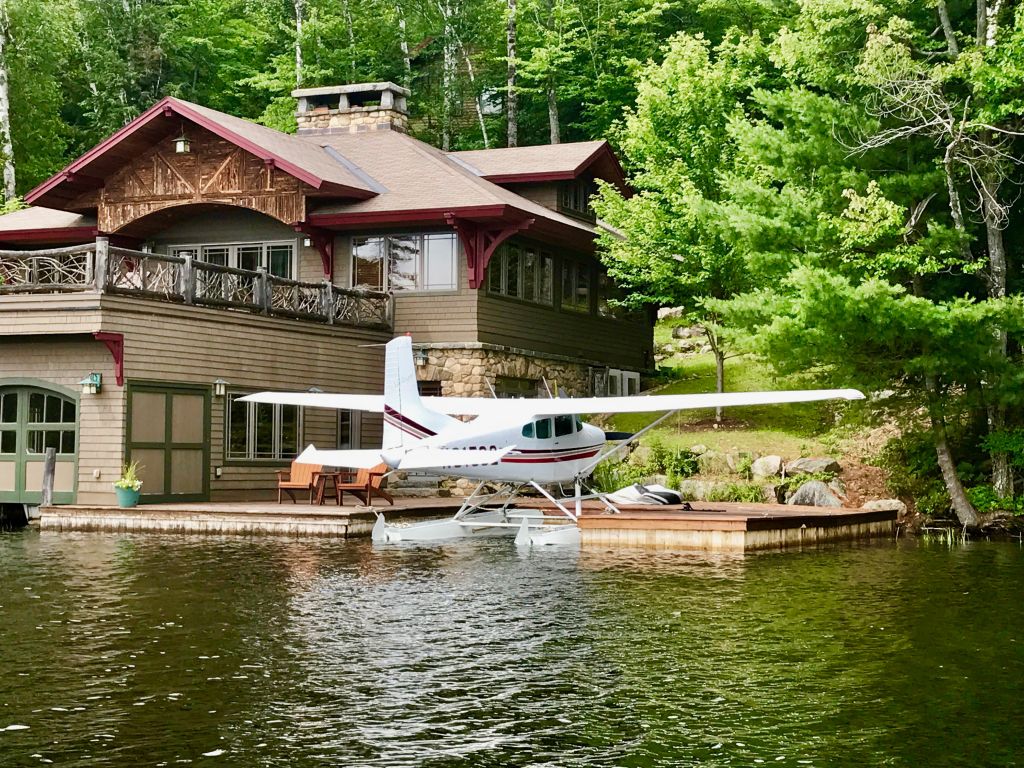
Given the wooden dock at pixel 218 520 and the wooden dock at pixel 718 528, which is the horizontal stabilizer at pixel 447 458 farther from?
the wooden dock at pixel 218 520

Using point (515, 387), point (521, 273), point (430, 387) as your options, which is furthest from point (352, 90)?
point (515, 387)

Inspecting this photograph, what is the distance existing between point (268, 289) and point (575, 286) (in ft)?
30.0

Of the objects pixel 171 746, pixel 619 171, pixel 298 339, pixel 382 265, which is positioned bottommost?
pixel 171 746

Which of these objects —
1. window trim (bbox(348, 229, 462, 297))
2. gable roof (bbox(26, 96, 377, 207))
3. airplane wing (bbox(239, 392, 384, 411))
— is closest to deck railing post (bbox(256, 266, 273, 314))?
gable roof (bbox(26, 96, 377, 207))

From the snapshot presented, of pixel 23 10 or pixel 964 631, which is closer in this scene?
pixel 964 631

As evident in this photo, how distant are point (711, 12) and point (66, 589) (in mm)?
34009

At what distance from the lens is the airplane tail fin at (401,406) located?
18.2m

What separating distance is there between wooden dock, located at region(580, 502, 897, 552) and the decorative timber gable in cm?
1108

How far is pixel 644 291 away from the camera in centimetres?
3278

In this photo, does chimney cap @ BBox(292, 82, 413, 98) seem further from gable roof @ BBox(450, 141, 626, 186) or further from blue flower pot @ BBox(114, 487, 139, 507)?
blue flower pot @ BBox(114, 487, 139, 507)

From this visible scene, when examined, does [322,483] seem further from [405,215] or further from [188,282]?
[405,215]

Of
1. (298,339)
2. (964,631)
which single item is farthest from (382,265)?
(964,631)

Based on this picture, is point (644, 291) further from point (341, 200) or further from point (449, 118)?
point (449, 118)

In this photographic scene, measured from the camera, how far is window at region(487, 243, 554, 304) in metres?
28.1
